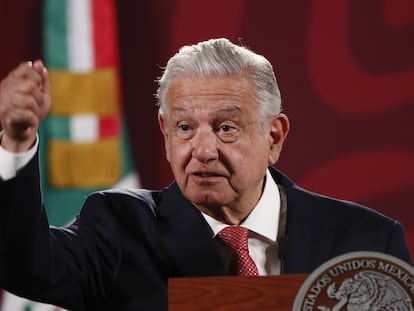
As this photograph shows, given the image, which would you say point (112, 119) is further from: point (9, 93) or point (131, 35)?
point (9, 93)

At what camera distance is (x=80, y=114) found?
9.19ft

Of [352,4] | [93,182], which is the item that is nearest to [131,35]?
[93,182]

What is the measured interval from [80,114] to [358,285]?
1678 millimetres

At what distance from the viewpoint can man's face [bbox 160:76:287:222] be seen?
169cm

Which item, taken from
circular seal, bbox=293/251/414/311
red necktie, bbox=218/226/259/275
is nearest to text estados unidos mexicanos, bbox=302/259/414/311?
circular seal, bbox=293/251/414/311

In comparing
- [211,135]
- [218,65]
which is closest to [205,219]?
[211,135]

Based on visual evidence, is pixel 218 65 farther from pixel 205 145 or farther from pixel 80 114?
pixel 80 114

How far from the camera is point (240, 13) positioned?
9.35 feet

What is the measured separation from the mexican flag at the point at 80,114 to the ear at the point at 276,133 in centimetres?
104

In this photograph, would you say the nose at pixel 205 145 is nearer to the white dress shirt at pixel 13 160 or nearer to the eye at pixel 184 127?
the eye at pixel 184 127

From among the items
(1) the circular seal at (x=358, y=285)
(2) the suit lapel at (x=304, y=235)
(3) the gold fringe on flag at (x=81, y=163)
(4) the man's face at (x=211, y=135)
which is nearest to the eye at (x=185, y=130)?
(4) the man's face at (x=211, y=135)

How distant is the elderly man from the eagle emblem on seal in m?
0.41

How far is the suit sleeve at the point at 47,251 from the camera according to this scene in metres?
1.41

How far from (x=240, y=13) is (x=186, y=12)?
0.17 meters
